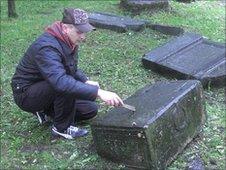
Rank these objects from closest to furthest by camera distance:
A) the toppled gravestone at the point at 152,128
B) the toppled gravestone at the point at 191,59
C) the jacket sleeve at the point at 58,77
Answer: the toppled gravestone at the point at 152,128 → the jacket sleeve at the point at 58,77 → the toppled gravestone at the point at 191,59

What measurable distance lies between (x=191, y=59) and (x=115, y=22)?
218 centimetres

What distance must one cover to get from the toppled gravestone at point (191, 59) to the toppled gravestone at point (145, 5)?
2109mm

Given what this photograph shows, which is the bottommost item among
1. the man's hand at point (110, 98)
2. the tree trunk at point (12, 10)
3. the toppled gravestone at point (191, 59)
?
the tree trunk at point (12, 10)

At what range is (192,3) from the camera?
10219 millimetres

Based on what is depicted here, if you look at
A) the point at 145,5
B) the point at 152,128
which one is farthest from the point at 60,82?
the point at 145,5

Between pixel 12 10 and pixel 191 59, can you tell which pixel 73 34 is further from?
pixel 12 10

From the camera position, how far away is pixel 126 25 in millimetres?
7938

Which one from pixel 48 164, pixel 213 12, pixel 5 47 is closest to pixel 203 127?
pixel 48 164

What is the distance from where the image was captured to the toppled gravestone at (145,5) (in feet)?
29.5

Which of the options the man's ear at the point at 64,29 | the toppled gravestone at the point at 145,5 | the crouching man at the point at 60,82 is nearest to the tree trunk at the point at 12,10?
the toppled gravestone at the point at 145,5

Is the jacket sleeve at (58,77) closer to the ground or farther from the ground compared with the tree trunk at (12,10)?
farther from the ground

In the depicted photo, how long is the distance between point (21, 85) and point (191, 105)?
1618 mm

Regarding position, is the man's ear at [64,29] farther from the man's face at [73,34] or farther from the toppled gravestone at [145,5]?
the toppled gravestone at [145,5]

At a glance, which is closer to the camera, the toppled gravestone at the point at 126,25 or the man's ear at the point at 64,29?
the man's ear at the point at 64,29
